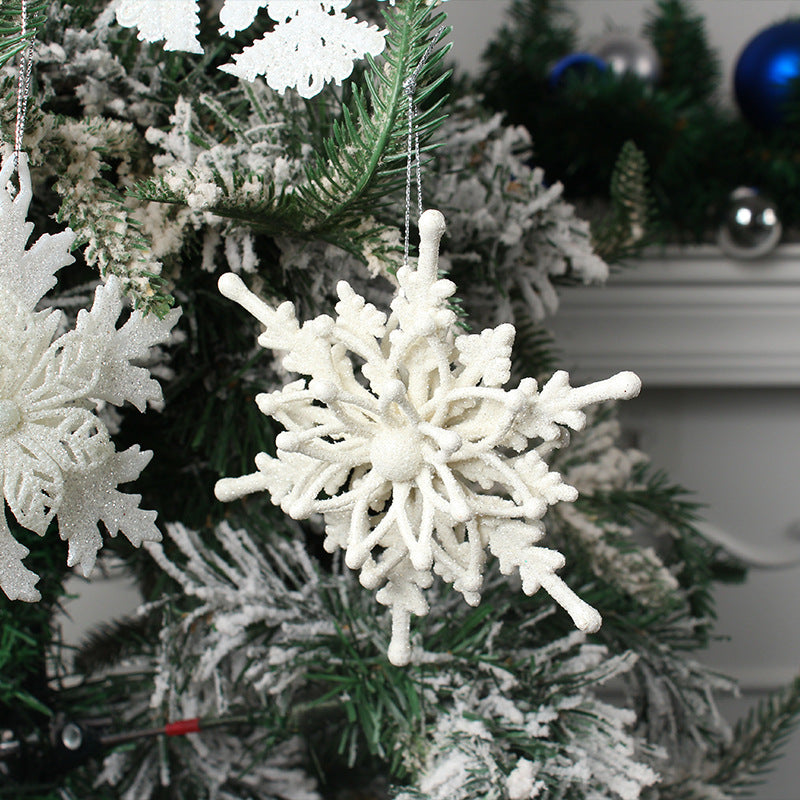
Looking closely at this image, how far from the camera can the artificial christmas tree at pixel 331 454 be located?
11.7 inches

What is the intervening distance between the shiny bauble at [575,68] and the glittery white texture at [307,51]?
1.22 ft

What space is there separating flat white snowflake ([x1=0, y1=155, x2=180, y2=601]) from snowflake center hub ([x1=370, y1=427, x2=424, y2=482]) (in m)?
0.11

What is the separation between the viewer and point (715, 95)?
75 centimetres

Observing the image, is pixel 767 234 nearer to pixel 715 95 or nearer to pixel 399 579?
pixel 715 95

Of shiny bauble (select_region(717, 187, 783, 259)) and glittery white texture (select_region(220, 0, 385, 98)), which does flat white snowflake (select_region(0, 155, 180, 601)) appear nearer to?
glittery white texture (select_region(220, 0, 385, 98))

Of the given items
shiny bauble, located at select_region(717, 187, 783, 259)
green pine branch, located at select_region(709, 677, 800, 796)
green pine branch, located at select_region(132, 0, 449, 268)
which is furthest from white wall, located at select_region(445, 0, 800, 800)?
green pine branch, located at select_region(132, 0, 449, 268)

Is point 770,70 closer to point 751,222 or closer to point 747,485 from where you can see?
point 751,222

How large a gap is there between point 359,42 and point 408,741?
1.06 feet

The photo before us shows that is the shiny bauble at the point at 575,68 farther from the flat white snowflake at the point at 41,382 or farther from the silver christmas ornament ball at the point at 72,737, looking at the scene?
the silver christmas ornament ball at the point at 72,737

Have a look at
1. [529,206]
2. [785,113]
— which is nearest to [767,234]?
[785,113]

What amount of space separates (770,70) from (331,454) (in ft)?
1.87

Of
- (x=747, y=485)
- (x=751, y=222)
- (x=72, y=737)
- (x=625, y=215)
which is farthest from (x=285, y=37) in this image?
(x=747, y=485)

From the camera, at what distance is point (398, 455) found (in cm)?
29

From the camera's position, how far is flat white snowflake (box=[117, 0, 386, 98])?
0.32 m
